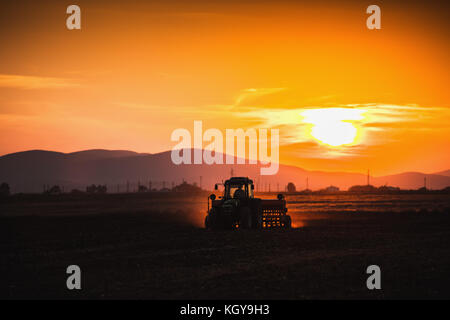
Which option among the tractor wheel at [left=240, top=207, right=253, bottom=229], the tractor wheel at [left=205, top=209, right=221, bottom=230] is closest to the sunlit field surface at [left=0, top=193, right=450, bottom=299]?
the tractor wheel at [left=240, top=207, right=253, bottom=229]

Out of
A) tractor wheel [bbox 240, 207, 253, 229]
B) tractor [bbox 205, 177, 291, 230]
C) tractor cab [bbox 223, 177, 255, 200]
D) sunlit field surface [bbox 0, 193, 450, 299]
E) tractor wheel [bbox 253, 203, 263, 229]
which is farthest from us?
tractor cab [bbox 223, 177, 255, 200]

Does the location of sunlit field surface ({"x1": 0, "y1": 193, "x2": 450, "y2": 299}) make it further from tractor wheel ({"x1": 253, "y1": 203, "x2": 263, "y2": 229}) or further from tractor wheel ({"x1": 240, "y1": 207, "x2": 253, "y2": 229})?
tractor wheel ({"x1": 253, "y1": 203, "x2": 263, "y2": 229})

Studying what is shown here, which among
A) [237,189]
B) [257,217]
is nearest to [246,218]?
[257,217]

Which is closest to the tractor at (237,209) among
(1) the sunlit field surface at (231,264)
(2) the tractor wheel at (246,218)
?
(2) the tractor wheel at (246,218)

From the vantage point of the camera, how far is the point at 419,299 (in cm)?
1341

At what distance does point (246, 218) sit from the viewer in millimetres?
31812

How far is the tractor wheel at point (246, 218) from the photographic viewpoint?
1253 inches

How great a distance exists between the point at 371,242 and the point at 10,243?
17.1 m

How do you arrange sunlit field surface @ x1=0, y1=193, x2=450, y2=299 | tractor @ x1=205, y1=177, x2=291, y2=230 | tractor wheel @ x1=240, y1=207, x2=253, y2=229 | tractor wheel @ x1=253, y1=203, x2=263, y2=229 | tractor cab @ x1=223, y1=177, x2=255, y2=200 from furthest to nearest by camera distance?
tractor cab @ x1=223, y1=177, x2=255, y2=200 < tractor wheel @ x1=253, y1=203, x2=263, y2=229 < tractor @ x1=205, y1=177, x2=291, y2=230 < tractor wheel @ x1=240, y1=207, x2=253, y2=229 < sunlit field surface @ x1=0, y1=193, x2=450, y2=299

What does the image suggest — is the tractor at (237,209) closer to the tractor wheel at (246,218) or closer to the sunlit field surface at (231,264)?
the tractor wheel at (246,218)

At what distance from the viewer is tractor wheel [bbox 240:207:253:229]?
31828 millimetres

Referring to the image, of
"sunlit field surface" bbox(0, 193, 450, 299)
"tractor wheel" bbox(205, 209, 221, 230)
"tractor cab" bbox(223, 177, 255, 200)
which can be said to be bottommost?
"sunlit field surface" bbox(0, 193, 450, 299)
